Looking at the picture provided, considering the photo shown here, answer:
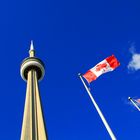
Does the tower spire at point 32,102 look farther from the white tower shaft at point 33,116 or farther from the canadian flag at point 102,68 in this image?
the canadian flag at point 102,68

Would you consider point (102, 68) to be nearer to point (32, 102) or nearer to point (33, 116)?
point (33, 116)

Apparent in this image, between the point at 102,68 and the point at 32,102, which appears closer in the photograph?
the point at 102,68

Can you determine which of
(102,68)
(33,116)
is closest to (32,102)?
(33,116)

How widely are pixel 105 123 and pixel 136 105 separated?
577 centimetres

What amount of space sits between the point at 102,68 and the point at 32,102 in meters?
32.5

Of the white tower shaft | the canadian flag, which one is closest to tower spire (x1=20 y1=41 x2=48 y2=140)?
the white tower shaft

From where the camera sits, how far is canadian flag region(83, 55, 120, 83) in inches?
913

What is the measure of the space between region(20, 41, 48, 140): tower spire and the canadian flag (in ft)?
69.7

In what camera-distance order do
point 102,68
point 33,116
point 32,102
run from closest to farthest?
point 102,68 → point 33,116 → point 32,102

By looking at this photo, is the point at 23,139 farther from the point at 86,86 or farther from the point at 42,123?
the point at 86,86

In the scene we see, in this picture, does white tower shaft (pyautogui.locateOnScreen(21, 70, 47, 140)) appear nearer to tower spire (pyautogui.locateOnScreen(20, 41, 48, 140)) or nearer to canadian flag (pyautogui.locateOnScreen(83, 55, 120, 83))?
tower spire (pyautogui.locateOnScreen(20, 41, 48, 140))

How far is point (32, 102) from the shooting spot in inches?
2105

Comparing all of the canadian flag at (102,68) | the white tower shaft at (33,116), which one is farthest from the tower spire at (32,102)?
the canadian flag at (102,68)

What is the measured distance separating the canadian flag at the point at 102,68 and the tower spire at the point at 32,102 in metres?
21.2
